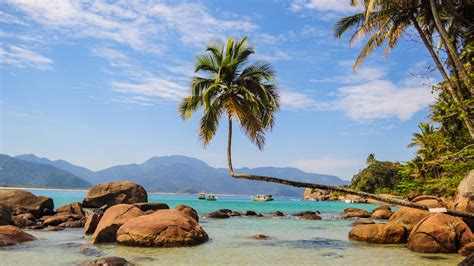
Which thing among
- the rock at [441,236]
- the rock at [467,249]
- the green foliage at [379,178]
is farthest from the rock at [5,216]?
the green foliage at [379,178]

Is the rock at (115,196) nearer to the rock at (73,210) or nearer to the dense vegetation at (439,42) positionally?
the rock at (73,210)

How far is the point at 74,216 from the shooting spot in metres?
25.9

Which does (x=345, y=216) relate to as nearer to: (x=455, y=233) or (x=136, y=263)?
(x=455, y=233)

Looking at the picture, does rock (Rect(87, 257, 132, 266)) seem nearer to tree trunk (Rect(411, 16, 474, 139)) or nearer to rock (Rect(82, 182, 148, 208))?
tree trunk (Rect(411, 16, 474, 139))

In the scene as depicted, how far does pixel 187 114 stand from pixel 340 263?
992 centimetres

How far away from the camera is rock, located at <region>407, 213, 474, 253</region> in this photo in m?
13.7

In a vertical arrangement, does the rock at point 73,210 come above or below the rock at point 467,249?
below

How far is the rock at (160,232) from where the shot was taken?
47.1 ft

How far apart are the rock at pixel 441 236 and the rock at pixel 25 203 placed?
2397 centimetres

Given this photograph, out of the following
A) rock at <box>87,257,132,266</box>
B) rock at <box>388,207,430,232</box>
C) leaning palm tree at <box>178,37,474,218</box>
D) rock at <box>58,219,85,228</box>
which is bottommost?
rock at <box>58,219,85,228</box>

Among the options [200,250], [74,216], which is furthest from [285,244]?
[74,216]

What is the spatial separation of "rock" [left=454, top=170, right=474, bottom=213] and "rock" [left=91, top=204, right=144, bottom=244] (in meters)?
13.2

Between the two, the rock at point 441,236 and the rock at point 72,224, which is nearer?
the rock at point 441,236

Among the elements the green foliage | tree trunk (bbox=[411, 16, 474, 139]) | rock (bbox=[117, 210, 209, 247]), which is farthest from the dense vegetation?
the green foliage
